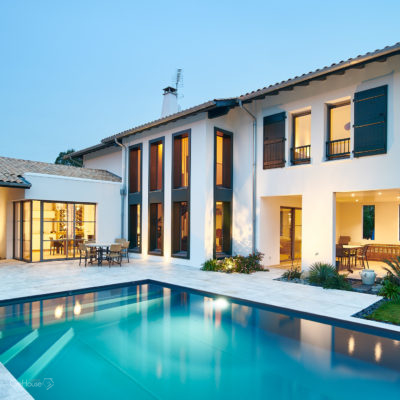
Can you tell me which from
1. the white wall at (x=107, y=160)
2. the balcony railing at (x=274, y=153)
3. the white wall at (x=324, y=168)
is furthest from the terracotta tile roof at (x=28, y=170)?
the white wall at (x=324, y=168)

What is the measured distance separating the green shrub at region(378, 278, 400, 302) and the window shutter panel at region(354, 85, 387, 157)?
11.5 feet

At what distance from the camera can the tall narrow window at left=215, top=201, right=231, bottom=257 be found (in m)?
12.9

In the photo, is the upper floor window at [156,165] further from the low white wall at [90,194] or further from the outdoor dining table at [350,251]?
the outdoor dining table at [350,251]

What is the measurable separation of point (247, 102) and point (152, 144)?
193 inches

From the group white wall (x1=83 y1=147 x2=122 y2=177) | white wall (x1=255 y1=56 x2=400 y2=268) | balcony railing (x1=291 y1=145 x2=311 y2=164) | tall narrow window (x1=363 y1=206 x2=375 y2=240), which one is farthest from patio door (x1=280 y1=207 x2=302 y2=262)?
white wall (x1=83 y1=147 x2=122 y2=177)

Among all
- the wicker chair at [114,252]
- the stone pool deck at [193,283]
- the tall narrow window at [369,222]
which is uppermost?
the tall narrow window at [369,222]

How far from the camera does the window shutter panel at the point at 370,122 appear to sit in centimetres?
905

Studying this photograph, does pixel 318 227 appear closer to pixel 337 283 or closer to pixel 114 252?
pixel 337 283

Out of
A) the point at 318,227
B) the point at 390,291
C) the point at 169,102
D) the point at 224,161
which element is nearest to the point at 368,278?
the point at 390,291

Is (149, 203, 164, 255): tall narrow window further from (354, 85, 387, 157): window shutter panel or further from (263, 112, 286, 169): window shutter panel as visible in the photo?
(354, 85, 387, 157): window shutter panel

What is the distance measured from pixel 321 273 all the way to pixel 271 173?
3894mm

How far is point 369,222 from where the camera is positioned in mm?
15758

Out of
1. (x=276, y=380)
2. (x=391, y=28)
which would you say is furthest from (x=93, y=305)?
(x=391, y=28)

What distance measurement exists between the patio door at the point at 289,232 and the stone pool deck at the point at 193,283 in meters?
2.09
